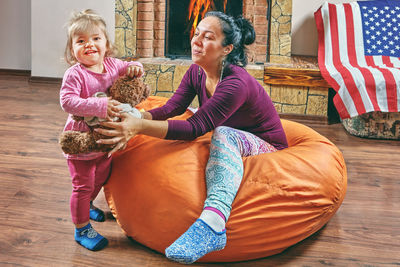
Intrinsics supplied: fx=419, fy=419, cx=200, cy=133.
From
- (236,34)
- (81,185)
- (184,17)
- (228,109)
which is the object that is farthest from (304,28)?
(81,185)

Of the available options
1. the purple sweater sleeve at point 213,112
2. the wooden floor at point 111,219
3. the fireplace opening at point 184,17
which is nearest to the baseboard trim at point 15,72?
the fireplace opening at point 184,17

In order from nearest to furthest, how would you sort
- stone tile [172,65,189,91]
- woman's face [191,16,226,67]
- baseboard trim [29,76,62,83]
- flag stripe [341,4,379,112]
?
woman's face [191,16,226,67], flag stripe [341,4,379,112], stone tile [172,65,189,91], baseboard trim [29,76,62,83]

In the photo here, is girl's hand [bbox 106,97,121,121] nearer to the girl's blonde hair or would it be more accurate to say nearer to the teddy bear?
the teddy bear

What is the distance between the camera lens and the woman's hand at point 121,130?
134 centimetres

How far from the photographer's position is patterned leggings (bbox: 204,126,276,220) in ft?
4.46

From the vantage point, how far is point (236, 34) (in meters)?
1.62

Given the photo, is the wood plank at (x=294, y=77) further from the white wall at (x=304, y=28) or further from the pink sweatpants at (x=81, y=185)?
→ the pink sweatpants at (x=81, y=185)

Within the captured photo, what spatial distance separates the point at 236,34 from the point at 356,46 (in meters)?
2.14

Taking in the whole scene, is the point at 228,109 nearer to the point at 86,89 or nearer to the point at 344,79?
the point at 86,89

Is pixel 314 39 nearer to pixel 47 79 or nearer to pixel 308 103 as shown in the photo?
pixel 308 103

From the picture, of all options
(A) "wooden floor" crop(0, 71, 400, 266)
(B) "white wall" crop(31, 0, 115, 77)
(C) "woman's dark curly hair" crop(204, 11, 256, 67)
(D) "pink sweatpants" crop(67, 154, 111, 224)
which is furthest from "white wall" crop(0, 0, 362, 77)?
(D) "pink sweatpants" crop(67, 154, 111, 224)

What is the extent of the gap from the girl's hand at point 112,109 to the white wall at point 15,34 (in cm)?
349

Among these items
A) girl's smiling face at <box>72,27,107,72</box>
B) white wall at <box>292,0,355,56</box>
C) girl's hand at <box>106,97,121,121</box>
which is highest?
white wall at <box>292,0,355,56</box>

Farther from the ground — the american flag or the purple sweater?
the american flag
